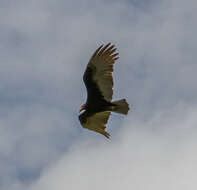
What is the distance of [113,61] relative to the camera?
33531 millimetres

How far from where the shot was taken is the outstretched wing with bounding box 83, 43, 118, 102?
33.5 metres

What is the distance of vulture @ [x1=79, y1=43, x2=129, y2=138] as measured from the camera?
110 ft

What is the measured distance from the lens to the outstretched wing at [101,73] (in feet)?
110

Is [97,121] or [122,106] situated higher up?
[97,121]

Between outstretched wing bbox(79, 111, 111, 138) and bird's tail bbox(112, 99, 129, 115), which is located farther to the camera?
outstretched wing bbox(79, 111, 111, 138)

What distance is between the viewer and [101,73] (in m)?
33.8

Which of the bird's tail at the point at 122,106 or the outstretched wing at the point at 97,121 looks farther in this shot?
the outstretched wing at the point at 97,121

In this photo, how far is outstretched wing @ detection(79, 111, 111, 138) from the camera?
114 ft

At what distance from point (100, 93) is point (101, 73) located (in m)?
0.97

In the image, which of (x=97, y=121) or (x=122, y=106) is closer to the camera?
(x=122, y=106)

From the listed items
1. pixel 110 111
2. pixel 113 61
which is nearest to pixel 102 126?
pixel 110 111

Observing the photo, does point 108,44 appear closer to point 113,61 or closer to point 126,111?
point 113,61

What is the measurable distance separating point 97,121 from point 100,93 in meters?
1.26

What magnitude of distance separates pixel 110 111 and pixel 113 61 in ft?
7.06
